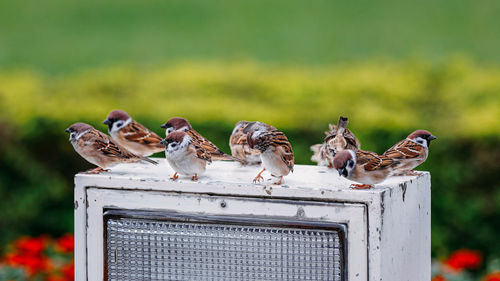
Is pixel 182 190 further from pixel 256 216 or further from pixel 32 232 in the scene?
pixel 32 232

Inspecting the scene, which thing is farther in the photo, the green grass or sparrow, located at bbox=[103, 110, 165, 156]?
the green grass

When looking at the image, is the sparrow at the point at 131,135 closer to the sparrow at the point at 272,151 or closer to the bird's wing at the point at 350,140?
the sparrow at the point at 272,151

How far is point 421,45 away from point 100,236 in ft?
27.2

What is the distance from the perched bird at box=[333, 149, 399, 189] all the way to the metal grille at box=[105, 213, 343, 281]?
0.20 metres

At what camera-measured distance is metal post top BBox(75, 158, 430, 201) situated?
8.30 ft

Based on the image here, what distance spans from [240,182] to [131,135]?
78 centimetres

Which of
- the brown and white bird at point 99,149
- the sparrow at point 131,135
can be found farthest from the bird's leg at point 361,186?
the sparrow at point 131,135

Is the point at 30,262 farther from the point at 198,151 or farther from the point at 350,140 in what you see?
the point at 350,140

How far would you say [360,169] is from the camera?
2559 millimetres

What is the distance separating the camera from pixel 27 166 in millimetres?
5613

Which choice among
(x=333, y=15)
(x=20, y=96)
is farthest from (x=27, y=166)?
(x=333, y=15)

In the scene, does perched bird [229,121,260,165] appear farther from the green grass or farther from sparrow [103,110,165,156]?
the green grass

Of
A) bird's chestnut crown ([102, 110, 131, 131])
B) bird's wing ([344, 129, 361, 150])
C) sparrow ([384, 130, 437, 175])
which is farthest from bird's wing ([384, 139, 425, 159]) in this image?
bird's chestnut crown ([102, 110, 131, 131])

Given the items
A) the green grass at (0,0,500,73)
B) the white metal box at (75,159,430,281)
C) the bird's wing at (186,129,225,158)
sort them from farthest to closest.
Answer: the green grass at (0,0,500,73) < the bird's wing at (186,129,225,158) < the white metal box at (75,159,430,281)
